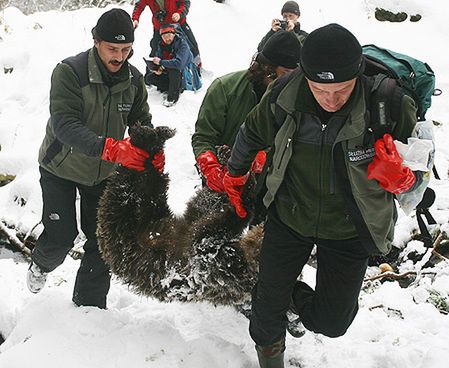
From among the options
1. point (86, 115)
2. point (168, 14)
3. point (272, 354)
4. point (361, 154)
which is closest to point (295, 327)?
point (272, 354)

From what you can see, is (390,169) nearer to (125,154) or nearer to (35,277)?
(125,154)

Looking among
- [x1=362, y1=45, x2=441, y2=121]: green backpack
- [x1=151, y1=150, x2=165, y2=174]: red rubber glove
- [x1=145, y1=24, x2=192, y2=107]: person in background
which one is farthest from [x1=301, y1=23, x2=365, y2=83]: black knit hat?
[x1=145, y1=24, x2=192, y2=107]: person in background

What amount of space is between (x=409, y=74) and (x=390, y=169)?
0.53 metres

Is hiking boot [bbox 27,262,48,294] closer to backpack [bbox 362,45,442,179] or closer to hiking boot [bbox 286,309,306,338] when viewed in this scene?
hiking boot [bbox 286,309,306,338]

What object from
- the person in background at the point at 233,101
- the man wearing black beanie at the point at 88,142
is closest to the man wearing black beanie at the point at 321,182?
the person in background at the point at 233,101

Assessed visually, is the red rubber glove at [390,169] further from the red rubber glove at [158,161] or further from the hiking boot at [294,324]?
the red rubber glove at [158,161]

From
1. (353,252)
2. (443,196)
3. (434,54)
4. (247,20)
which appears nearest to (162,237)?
(353,252)

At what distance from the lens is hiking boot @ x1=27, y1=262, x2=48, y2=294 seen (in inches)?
143

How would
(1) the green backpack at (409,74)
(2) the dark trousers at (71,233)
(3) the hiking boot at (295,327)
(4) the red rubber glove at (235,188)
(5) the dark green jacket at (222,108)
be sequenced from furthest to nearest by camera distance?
(2) the dark trousers at (71,233)
(5) the dark green jacket at (222,108)
(3) the hiking boot at (295,327)
(4) the red rubber glove at (235,188)
(1) the green backpack at (409,74)

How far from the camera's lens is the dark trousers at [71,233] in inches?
133

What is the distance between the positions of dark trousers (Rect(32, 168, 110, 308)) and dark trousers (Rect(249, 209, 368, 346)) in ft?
4.19

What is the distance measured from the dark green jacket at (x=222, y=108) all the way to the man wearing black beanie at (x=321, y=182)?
498 millimetres

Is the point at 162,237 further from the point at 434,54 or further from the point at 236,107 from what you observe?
the point at 434,54

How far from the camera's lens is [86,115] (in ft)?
10.5
